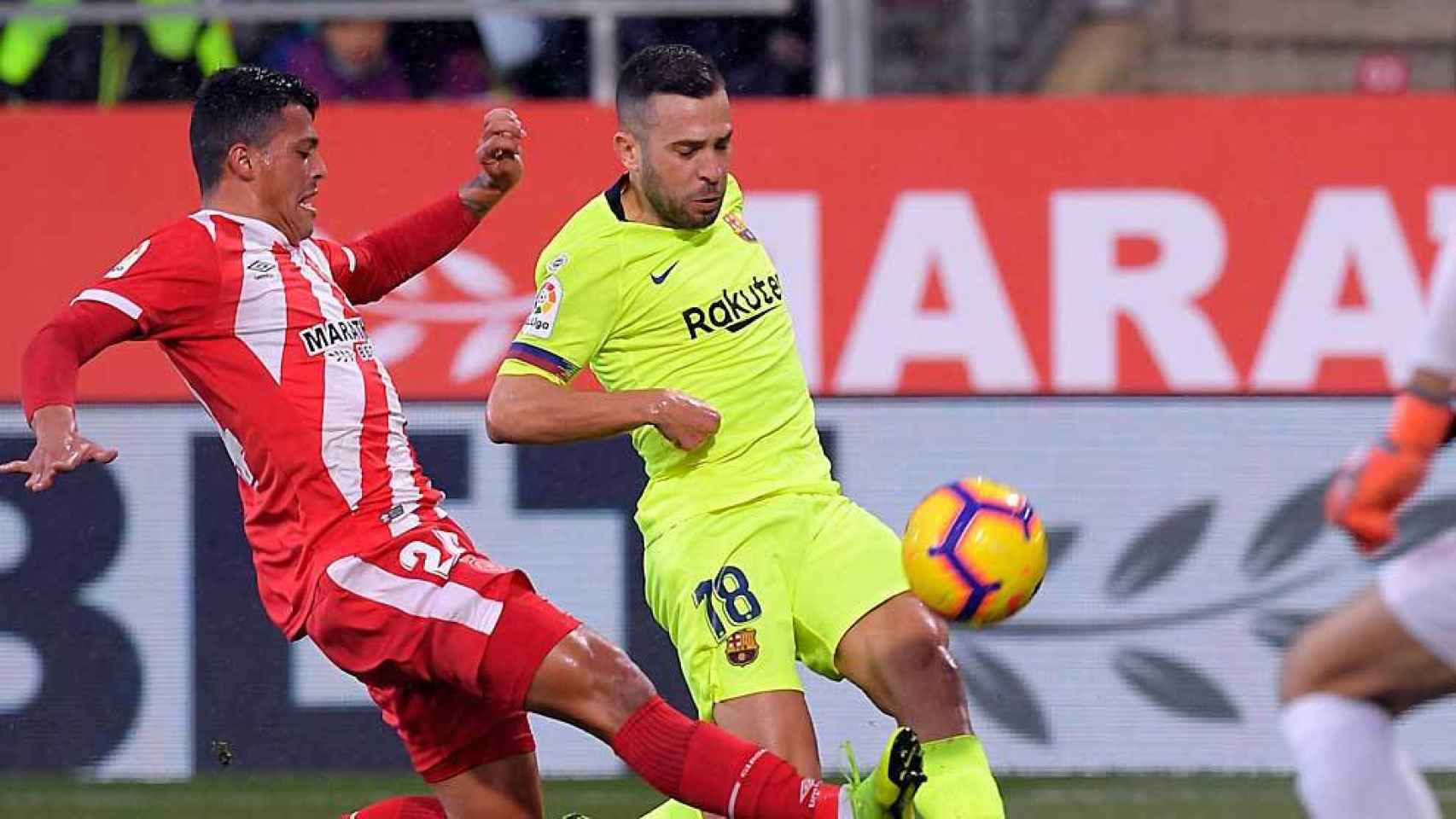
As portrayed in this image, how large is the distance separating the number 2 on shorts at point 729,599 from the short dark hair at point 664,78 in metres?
1.06

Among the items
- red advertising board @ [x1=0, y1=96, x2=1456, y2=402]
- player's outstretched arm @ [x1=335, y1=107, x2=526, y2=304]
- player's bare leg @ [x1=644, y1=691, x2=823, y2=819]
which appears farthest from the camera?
red advertising board @ [x1=0, y1=96, x2=1456, y2=402]

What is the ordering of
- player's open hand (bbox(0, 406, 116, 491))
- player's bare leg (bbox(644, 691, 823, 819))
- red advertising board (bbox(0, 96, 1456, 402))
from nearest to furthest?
player's open hand (bbox(0, 406, 116, 491)) < player's bare leg (bbox(644, 691, 823, 819)) < red advertising board (bbox(0, 96, 1456, 402))

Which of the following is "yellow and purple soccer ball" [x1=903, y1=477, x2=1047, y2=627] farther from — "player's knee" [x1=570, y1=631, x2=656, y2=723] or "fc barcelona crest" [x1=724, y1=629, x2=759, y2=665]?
"player's knee" [x1=570, y1=631, x2=656, y2=723]

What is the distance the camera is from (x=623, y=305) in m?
5.05

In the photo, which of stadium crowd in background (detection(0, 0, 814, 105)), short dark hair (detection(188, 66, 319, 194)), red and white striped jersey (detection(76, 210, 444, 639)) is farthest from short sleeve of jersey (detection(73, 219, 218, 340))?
stadium crowd in background (detection(0, 0, 814, 105))

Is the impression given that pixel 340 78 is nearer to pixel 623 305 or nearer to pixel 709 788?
pixel 623 305

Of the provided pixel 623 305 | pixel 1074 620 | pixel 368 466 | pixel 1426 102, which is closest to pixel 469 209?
pixel 623 305

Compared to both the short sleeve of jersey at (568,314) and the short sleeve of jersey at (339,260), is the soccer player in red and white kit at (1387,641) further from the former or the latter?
the short sleeve of jersey at (339,260)

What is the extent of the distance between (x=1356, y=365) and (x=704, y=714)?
12.4 feet

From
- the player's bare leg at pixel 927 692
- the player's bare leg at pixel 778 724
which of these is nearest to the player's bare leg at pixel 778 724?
the player's bare leg at pixel 778 724

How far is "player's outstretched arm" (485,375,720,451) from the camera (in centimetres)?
473

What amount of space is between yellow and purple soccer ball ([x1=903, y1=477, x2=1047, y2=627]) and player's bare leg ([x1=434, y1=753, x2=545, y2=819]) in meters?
0.96

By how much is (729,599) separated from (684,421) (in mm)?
441

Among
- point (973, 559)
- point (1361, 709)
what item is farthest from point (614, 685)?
point (1361, 709)
